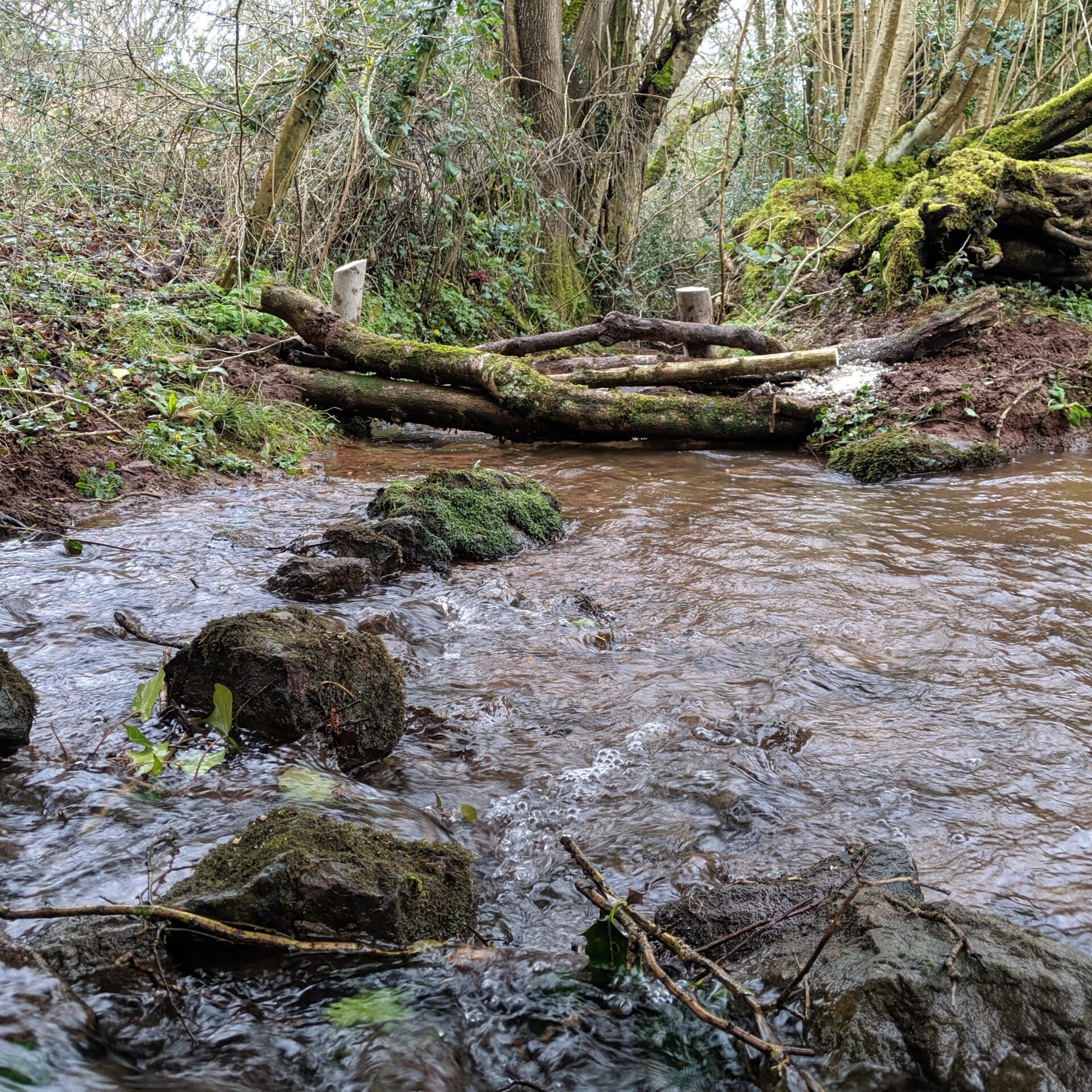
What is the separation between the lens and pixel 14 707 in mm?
2578

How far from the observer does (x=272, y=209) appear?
29.3ft

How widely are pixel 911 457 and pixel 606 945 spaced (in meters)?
5.85

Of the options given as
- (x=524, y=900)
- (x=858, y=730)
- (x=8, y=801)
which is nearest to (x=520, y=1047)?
(x=524, y=900)

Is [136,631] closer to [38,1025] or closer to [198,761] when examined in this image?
[198,761]

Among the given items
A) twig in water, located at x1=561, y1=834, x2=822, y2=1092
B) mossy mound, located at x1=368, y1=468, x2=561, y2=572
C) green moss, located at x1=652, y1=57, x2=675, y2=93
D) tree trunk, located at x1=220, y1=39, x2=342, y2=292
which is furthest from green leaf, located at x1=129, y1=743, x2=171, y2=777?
green moss, located at x1=652, y1=57, x2=675, y2=93

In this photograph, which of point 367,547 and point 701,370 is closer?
point 367,547

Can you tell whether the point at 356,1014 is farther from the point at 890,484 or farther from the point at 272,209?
the point at 272,209

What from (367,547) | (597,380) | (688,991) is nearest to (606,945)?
(688,991)

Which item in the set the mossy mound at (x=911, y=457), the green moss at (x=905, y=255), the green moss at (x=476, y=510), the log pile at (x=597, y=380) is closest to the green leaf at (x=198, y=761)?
the green moss at (x=476, y=510)

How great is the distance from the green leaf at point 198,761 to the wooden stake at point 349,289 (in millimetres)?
6461

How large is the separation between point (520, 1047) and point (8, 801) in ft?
5.14

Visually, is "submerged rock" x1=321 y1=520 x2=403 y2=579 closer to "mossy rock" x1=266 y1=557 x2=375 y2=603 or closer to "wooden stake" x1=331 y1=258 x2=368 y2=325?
"mossy rock" x1=266 y1=557 x2=375 y2=603

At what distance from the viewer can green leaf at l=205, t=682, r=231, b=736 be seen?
2.47m

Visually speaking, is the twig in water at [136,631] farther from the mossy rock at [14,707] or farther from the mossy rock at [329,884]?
the mossy rock at [329,884]
